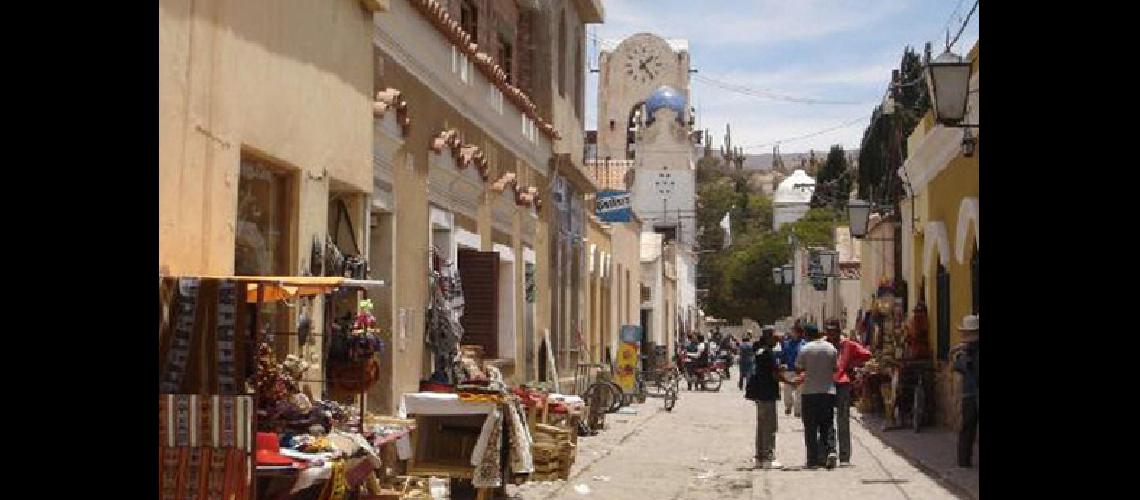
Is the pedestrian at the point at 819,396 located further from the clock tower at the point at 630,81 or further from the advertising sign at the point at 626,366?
the clock tower at the point at 630,81

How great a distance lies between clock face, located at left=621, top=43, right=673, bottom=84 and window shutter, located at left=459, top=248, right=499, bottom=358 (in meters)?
68.7

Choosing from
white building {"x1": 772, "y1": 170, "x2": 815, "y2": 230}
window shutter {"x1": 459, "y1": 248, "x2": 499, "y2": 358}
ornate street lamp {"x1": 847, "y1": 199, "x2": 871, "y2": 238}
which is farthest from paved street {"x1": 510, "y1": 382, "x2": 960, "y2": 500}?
white building {"x1": 772, "y1": 170, "x2": 815, "y2": 230}

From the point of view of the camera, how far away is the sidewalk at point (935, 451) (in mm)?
13227

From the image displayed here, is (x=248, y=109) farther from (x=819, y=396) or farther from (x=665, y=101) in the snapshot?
(x=665, y=101)

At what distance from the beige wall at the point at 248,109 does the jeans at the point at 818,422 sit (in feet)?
18.0

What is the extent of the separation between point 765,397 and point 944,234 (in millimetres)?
6518

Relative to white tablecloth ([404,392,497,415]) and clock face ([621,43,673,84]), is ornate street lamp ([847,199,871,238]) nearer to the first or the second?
white tablecloth ([404,392,497,415])

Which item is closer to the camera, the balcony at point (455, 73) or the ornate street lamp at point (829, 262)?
the balcony at point (455, 73)

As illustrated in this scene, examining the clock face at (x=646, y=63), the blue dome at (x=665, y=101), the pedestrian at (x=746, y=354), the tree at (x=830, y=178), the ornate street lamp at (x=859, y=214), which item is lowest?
the pedestrian at (x=746, y=354)

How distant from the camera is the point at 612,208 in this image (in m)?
29.1

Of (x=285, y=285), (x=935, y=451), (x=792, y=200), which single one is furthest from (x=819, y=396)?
(x=792, y=200)

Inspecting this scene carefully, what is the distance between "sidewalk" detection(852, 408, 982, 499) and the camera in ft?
43.4

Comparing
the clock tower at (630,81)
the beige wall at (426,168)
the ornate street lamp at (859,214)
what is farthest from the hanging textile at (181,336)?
the clock tower at (630,81)

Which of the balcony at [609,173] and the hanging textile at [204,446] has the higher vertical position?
the balcony at [609,173]
